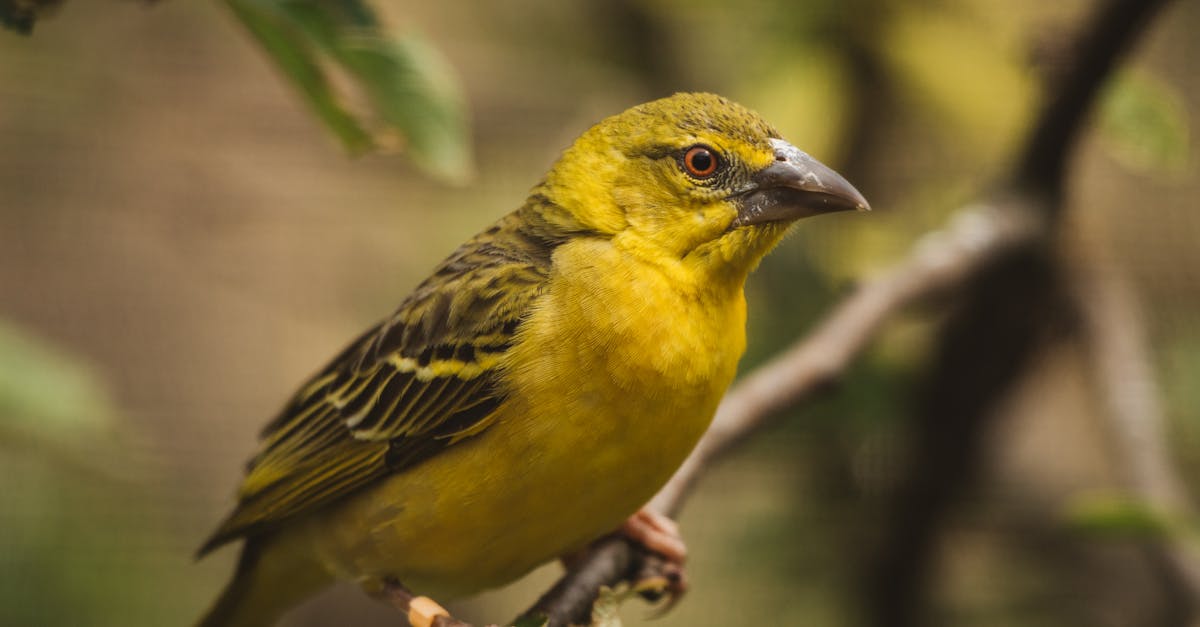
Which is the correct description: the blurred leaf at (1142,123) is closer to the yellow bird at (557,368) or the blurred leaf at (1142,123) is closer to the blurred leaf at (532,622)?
the yellow bird at (557,368)

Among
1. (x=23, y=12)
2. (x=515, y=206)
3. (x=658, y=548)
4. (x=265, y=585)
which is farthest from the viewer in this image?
(x=515, y=206)

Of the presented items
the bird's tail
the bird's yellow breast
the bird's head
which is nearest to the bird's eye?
the bird's head

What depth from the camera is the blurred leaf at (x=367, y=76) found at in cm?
199

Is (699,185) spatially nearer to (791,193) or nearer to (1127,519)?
(791,193)

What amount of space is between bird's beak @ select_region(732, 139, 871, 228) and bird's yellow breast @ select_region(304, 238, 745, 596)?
0.47 ft

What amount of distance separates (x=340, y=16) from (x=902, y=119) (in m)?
2.83

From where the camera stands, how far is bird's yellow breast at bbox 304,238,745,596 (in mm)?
2225

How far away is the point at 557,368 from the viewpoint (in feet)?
7.48

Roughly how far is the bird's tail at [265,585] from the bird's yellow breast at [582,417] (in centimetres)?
42

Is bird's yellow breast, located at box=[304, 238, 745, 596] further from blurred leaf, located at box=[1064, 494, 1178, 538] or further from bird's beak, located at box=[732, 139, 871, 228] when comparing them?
blurred leaf, located at box=[1064, 494, 1178, 538]

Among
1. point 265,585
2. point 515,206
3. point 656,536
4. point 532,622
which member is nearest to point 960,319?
point 656,536

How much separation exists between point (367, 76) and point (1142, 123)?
1.74 m

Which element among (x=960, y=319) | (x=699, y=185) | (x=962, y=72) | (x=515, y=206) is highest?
(x=962, y=72)

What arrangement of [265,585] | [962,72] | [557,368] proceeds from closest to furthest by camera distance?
1. [557,368]
2. [265,585]
3. [962,72]
